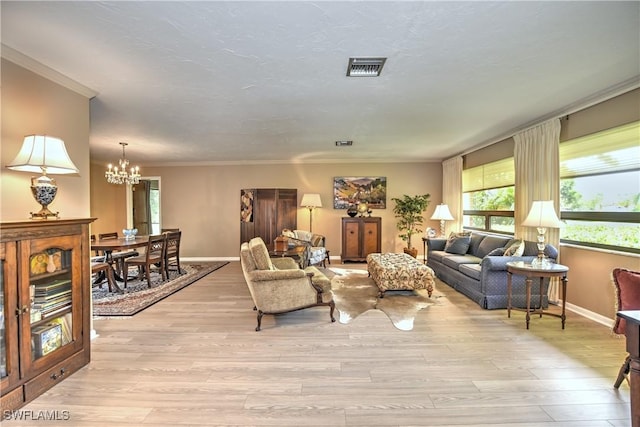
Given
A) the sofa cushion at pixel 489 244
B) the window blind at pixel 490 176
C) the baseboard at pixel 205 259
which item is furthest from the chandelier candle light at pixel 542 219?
the baseboard at pixel 205 259

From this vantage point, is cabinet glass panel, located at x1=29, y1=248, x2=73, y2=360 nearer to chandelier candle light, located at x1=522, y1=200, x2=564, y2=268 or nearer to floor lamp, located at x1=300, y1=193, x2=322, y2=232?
chandelier candle light, located at x1=522, y1=200, x2=564, y2=268

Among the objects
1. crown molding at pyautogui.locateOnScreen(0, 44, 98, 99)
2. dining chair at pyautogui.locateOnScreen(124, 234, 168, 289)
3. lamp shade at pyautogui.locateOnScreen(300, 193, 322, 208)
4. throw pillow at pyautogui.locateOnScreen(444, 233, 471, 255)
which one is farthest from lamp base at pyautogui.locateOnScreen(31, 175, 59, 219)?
throw pillow at pyautogui.locateOnScreen(444, 233, 471, 255)

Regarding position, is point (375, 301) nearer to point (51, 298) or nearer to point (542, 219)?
point (542, 219)

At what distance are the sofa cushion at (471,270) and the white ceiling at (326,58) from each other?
2.14 meters

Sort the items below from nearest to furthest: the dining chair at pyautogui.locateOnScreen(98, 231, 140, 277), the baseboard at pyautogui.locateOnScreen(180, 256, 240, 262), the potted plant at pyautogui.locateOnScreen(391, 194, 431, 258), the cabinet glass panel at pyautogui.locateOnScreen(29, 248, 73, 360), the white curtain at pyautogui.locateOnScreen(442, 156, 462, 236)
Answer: the cabinet glass panel at pyautogui.locateOnScreen(29, 248, 73, 360) → the dining chair at pyautogui.locateOnScreen(98, 231, 140, 277) → the white curtain at pyautogui.locateOnScreen(442, 156, 462, 236) → the potted plant at pyautogui.locateOnScreen(391, 194, 431, 258) → the baseboard at pyautogui.locateOnScreen(180, 256, 240, 262)

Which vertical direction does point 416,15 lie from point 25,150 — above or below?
above

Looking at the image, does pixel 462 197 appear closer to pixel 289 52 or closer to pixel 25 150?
pixel 289 52

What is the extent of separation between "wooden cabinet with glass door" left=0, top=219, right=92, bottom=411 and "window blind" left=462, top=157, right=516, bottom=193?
5898mm

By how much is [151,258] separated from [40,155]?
3.23 metres

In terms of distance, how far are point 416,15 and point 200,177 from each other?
6.87m

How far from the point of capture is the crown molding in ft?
7.47

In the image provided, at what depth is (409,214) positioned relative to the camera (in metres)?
7.15

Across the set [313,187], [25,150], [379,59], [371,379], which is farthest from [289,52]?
[313,187]

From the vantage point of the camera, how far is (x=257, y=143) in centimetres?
553
